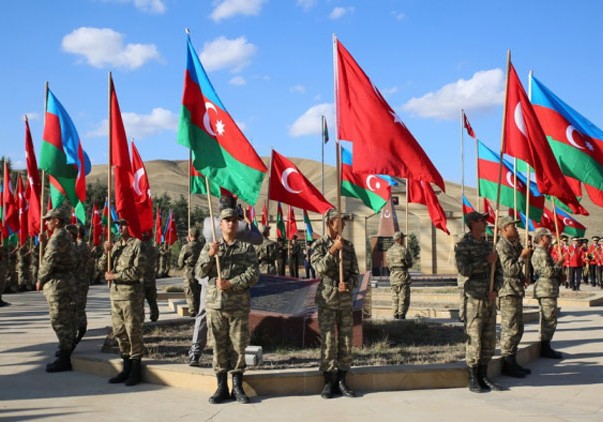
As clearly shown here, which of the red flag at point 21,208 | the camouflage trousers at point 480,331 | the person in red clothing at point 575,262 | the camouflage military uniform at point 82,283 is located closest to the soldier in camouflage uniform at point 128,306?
the camouflage military uniform at point 82,283

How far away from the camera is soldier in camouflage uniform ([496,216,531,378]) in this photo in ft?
25.9

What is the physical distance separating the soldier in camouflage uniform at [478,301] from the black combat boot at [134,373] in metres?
3.57

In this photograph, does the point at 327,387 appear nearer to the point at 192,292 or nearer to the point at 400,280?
the point at 400,280

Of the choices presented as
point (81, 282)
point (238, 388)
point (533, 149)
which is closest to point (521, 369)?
point (533, 149)

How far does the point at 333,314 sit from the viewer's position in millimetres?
6766

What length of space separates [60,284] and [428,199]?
427 inches

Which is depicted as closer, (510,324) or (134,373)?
(134,373)

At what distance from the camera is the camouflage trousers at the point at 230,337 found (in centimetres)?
648

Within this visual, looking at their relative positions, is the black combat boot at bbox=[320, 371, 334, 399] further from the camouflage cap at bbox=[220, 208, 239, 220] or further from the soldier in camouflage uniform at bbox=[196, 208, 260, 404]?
the camouflage cap at bbox=[220, 208, 239, 220]

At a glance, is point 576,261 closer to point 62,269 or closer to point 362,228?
point 362,228

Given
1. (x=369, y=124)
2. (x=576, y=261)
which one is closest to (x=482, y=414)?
(x=369, y=124)

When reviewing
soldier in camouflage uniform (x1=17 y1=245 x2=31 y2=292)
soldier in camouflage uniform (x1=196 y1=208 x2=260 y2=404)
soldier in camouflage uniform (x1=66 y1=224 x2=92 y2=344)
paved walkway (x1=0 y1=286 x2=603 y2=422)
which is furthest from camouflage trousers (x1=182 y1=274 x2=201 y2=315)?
soldier in camouflage uniform (x1=17 y1=245 x2=31 y2=292)

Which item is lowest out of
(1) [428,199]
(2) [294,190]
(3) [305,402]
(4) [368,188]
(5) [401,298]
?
(3) [305,402]

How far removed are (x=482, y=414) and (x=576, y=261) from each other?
59.1 ft
